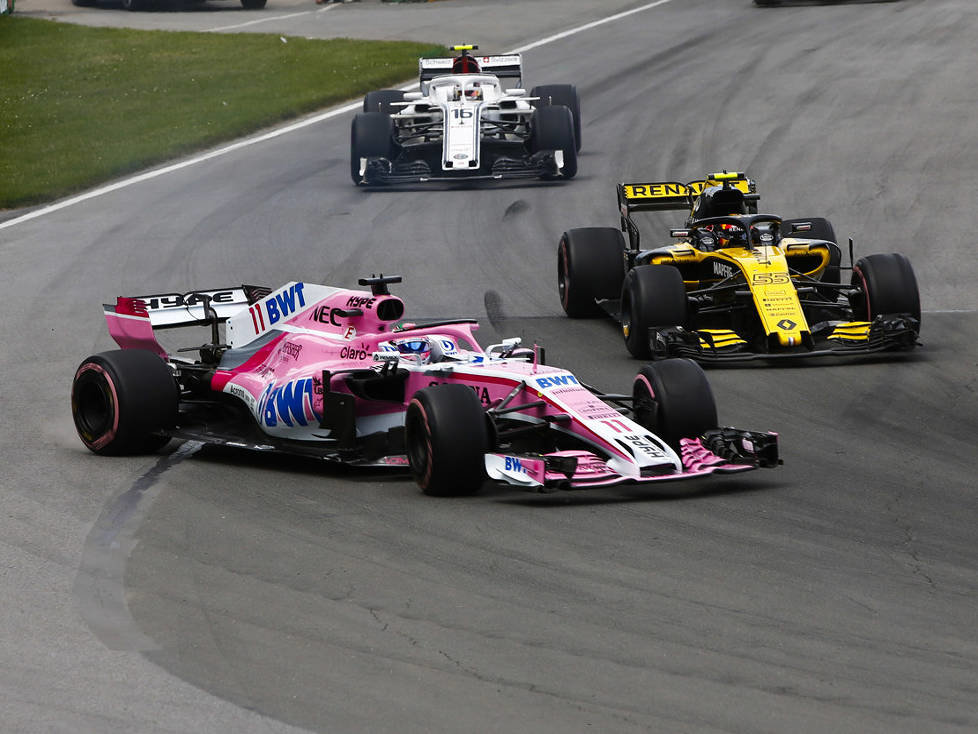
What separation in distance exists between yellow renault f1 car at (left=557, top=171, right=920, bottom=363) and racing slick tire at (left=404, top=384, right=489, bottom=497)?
17.3ft

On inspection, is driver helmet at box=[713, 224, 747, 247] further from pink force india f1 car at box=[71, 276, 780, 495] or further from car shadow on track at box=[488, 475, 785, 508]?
car shadow on track at box=[488, 475, 785, 508]

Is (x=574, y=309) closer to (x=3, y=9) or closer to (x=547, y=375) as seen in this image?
(x=547, y=375)

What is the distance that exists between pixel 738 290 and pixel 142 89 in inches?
930

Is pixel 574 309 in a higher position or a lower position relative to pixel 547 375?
lower

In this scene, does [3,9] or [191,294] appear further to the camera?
[3,9]

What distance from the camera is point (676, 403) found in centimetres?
1101

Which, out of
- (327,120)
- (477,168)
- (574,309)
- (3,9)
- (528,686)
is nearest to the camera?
(528,686)

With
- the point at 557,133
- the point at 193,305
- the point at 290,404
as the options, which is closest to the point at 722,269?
the point at 193,305

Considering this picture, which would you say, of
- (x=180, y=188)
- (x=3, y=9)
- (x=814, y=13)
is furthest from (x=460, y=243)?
(x=3, y=9)

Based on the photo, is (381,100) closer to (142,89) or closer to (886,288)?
(142,89)

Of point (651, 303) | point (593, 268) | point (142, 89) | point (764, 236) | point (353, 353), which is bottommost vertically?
point (142, 89)

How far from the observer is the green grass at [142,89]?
98.0ft

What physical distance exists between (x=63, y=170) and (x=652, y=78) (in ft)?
42.8

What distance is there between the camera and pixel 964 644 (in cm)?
776
